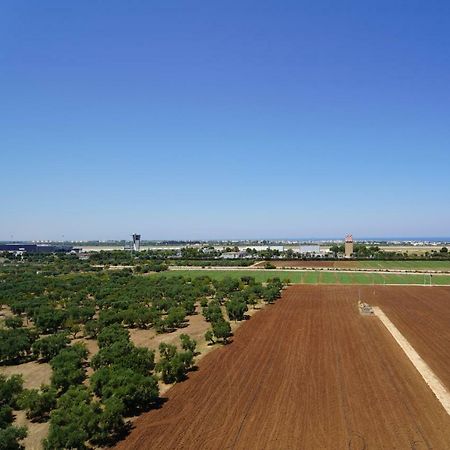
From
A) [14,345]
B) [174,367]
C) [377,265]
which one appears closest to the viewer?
[174,367]

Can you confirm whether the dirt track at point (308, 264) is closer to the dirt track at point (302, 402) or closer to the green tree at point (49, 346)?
the dirt track at point (302, 402)

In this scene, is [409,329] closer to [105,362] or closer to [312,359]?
[312,359]

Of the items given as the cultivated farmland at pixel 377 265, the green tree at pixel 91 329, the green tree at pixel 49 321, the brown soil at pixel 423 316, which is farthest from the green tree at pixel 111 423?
the cultivated farmland at pixel 377 265

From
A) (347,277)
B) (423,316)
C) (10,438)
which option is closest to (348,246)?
(347,277)

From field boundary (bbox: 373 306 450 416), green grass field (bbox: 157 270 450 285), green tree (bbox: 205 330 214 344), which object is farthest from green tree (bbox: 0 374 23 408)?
green grass field (bbox: 157 270 450 285)

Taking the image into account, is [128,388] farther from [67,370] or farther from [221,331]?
[221,331]

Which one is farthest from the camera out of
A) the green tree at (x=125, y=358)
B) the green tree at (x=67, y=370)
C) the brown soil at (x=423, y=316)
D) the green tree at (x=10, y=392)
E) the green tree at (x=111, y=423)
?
the brown soil at (x=423, y=316)
